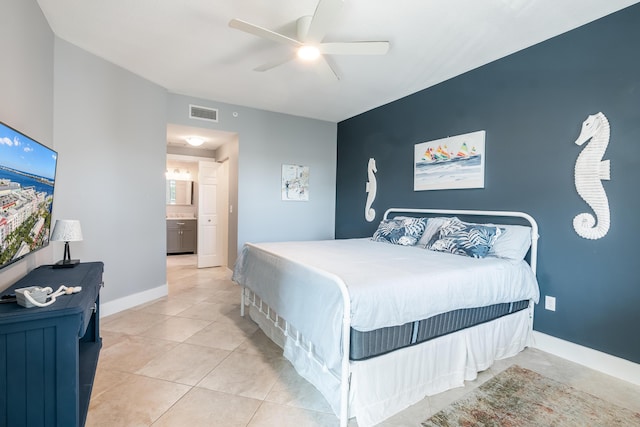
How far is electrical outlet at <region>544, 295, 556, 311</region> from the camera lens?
2.60 metres

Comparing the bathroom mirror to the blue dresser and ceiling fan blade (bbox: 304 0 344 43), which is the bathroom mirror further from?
the blue dresser

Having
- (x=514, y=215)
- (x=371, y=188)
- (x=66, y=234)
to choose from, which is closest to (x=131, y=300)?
(x=66, y=234)

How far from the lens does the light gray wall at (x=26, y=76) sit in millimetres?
1786

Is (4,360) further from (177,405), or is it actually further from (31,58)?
(31,58)

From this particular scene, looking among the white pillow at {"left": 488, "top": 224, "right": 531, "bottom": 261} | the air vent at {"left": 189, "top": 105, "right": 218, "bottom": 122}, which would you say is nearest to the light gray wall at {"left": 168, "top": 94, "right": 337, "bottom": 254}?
the air vent at {"left": 189, "top": 105, "right": 218, "bottom": 122}

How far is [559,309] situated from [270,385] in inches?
98.2

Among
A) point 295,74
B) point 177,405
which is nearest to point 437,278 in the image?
point 177,405

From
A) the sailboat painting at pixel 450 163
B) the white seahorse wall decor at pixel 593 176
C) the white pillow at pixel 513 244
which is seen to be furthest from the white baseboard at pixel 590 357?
the sailboat painting at pixel 450 163

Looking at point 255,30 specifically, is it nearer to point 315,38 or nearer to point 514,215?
point 315,38

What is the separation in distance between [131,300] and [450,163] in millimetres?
4082

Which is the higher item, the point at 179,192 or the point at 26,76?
the point at 26,76

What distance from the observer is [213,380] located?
82.4 inches

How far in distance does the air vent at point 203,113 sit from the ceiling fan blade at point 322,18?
8.31ft

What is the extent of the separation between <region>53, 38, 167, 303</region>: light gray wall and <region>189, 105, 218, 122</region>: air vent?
1.35 ft
